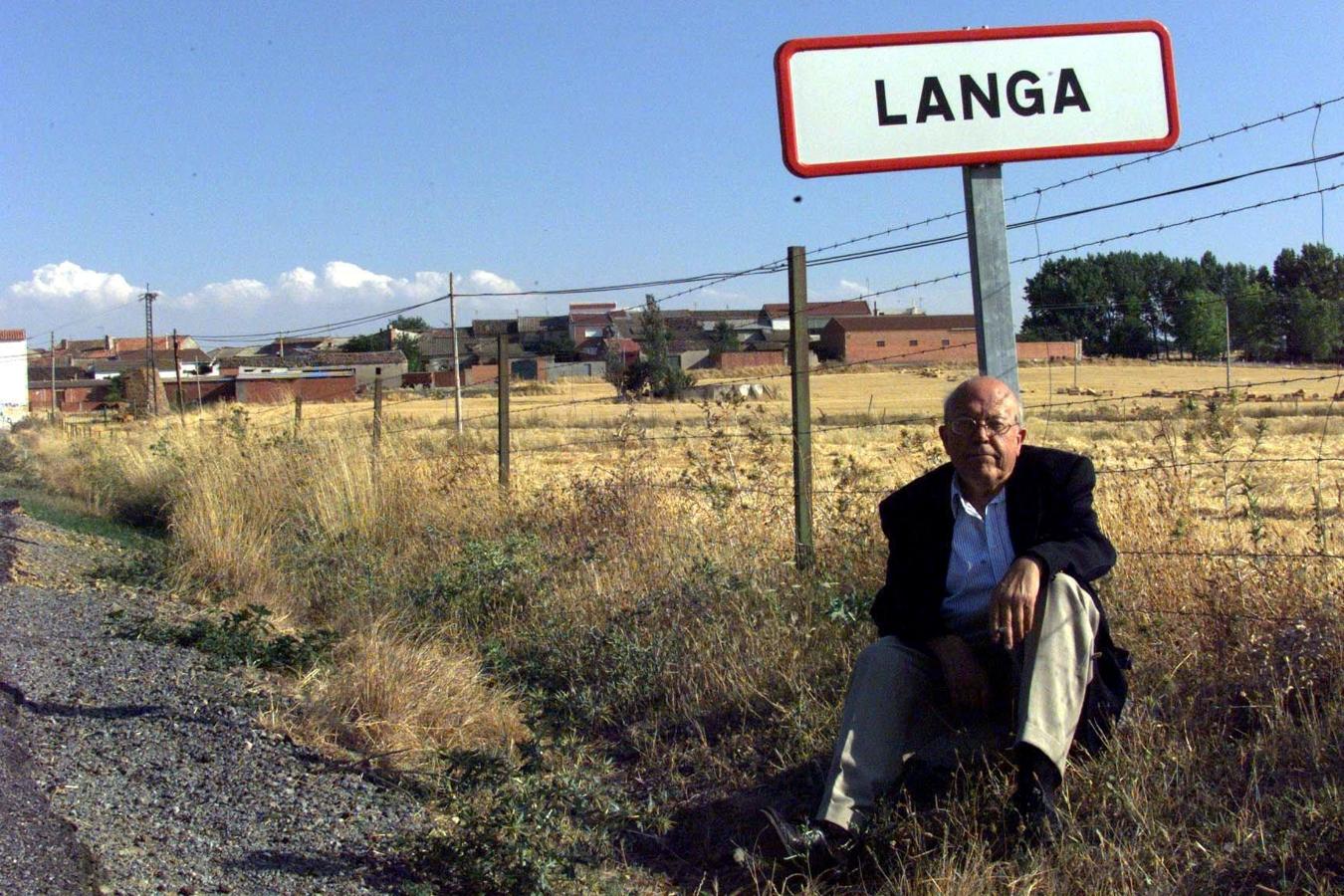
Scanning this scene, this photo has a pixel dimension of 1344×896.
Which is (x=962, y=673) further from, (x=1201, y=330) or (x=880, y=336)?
(x=880, y=336)

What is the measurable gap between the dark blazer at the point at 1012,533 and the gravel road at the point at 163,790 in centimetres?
165

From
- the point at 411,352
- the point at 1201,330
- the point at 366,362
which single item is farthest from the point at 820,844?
the point at 411,352

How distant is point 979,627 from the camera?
366cm

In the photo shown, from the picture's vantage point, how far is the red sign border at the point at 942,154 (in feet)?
13.3

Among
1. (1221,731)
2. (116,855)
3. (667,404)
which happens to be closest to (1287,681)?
(1221,731)

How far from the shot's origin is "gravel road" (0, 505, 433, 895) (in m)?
3.39

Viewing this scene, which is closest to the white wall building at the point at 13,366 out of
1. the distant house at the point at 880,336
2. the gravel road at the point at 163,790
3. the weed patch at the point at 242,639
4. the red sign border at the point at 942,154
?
the distant house at the point at 880,336

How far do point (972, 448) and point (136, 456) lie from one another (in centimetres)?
1301

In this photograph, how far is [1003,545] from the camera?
3.61 meters

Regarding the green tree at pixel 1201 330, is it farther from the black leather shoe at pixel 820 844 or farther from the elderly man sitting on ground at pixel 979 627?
the black leather shoe at pixel 820 844

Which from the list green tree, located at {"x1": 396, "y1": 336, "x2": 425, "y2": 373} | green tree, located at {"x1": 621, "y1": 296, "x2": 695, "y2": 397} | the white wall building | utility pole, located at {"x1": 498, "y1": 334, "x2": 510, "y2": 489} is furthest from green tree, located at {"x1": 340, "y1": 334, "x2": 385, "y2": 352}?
utility pole, located at {"x1": 498, "y1": 334, "x2": 510, "y2": 489}

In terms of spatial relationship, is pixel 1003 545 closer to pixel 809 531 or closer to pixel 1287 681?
pixel 1287 681

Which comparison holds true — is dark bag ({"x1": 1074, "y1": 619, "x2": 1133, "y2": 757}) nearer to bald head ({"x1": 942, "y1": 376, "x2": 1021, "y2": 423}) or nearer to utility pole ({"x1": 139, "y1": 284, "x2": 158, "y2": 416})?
bald head ({"x1": 942, "y1": 376, "x2": 1021, "y2": 423})

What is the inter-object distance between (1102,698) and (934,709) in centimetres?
48
